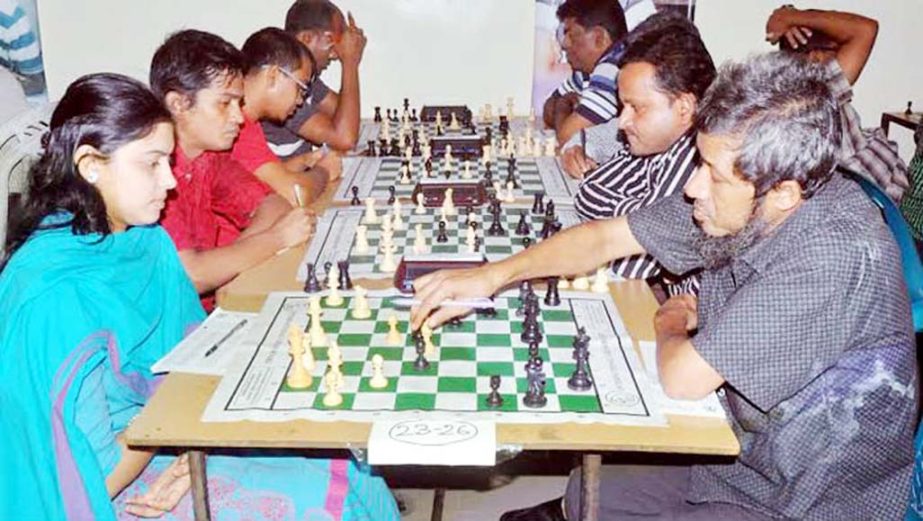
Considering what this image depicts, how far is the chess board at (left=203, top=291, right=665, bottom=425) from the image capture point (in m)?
1.73

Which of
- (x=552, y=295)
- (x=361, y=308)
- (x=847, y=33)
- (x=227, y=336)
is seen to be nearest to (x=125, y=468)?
(x=227, y=336)

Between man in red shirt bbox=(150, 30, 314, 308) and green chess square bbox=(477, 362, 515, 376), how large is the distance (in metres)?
0.96

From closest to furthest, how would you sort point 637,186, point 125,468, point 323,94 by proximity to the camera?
1. point 125,468
2. point 637,186
3. point 323,94

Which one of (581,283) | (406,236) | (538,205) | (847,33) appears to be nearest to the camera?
(581,283)

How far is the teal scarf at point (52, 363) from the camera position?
1751 millimetres

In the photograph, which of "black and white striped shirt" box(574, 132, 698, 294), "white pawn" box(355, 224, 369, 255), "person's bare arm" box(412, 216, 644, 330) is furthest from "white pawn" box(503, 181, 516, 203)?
"person's bare arm" box(412, 216, 644, 330)

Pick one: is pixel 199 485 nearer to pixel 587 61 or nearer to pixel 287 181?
pixel 287 181

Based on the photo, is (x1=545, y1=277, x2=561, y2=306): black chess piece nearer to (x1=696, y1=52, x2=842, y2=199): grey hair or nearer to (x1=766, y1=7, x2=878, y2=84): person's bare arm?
(x1=696, y1=52, x2=842, y2=199): grey hair

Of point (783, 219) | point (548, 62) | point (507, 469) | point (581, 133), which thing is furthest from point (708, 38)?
point (783, 219)

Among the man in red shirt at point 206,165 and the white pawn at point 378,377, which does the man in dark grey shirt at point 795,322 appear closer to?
the white pawn at point 378,377

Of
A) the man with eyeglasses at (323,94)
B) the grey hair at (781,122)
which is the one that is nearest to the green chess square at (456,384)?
the grey hair at (781,122)

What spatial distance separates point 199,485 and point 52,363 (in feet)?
1.30

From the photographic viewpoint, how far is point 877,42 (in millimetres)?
5480

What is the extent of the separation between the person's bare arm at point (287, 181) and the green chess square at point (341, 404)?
5.01ft
